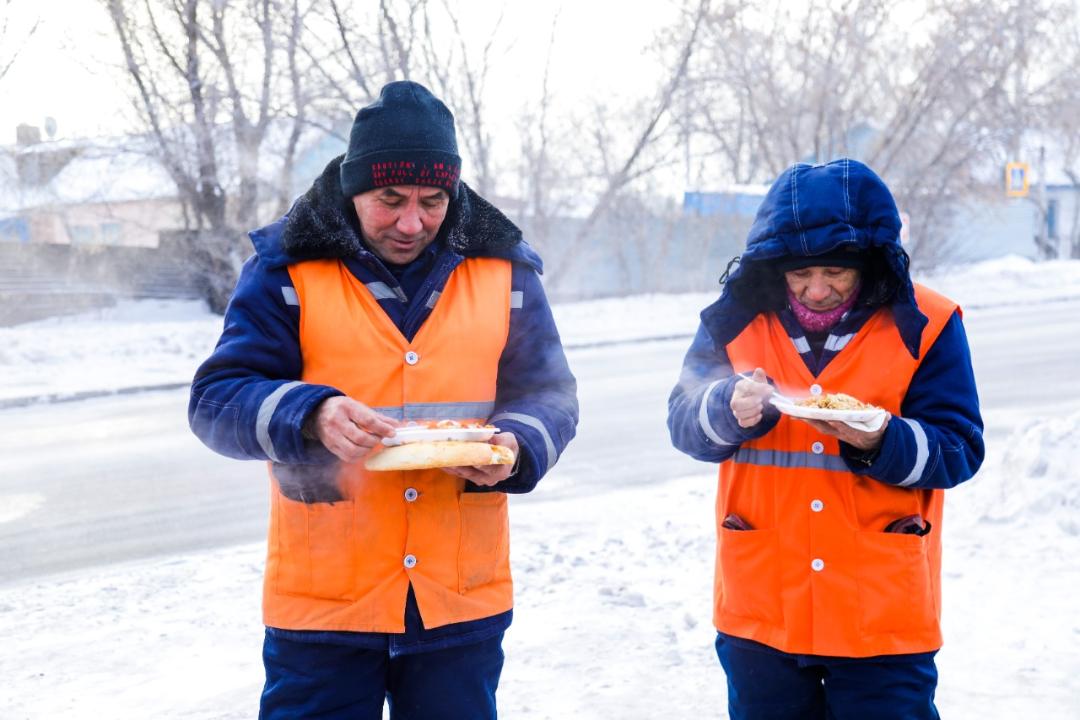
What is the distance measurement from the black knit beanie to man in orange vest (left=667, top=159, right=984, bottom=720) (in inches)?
31.9

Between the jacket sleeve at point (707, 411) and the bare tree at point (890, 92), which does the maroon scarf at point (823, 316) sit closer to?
the jacket sleeve at point (707, 411)

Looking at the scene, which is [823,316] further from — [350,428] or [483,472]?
[350,428]

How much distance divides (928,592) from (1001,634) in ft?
6.72

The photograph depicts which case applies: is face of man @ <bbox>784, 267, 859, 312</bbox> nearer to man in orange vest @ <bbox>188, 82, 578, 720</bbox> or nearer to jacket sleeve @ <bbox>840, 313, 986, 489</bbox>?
jacket sleeve @ <bbox>840, 313, 986, 489</bbox>

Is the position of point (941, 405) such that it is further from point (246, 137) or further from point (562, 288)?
point (562, 288)

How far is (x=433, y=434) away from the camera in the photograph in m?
2.21

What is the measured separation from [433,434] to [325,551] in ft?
1.31

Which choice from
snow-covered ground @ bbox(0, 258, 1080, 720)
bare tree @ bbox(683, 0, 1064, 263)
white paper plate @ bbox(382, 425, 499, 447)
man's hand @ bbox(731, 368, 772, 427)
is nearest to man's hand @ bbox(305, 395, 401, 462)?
white paper plate @ bbox(382, 425, 499, 447)

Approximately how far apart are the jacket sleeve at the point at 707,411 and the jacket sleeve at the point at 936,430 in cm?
25

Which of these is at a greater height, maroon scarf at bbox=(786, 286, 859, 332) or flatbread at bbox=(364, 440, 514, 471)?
maroon scarf at bbox=(786, 286, 859, 332)

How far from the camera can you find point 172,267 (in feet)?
82.9

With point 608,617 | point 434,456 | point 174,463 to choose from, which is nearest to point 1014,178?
point 174,463

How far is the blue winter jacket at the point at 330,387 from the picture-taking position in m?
2.25

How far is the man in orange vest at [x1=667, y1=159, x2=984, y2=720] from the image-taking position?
250 centimetres
